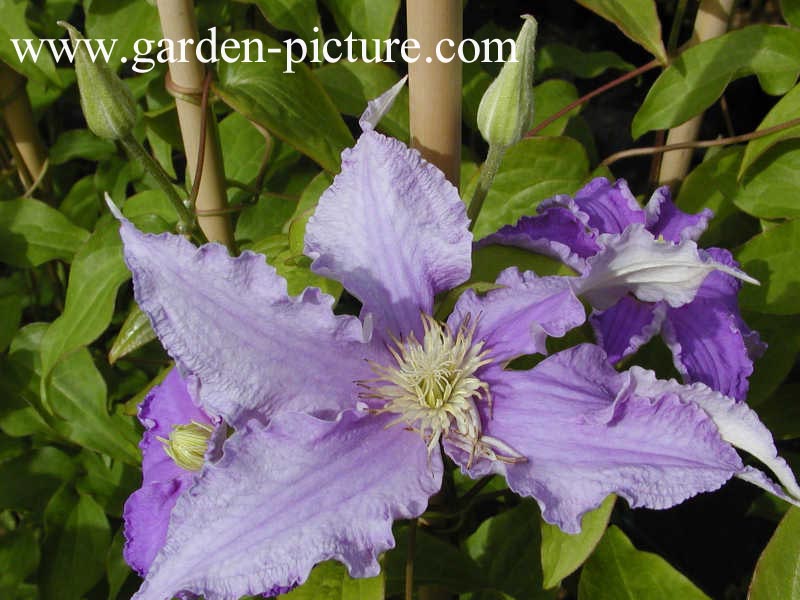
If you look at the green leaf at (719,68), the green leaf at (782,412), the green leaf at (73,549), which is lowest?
the green leaf at (73,549)

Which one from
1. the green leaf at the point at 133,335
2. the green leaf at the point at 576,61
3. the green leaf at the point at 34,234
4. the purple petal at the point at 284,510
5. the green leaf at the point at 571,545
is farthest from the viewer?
the green leaf at the point at 576,61

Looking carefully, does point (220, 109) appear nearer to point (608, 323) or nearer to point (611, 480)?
point (608, 323)

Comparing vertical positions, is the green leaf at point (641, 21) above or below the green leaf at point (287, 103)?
above

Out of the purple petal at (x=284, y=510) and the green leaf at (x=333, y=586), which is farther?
the green leaf at (x=333, y=586)

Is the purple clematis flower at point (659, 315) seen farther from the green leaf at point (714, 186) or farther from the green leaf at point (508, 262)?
the green leaf at point (714, 186)

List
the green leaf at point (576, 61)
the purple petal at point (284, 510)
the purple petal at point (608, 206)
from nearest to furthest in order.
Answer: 1. the purple petal at point (284, 510)
2. the purple petal at point (608, 206)
3. the green leaf at point (576, 61)

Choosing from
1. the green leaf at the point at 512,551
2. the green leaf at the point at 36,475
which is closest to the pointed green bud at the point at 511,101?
the green leaf at the point at 512,551

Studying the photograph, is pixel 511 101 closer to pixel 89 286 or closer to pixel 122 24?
pixel 89 286

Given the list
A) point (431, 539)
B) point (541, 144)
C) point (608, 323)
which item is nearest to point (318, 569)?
point (431, 539)
